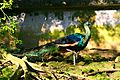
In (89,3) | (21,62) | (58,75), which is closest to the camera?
(21,62)

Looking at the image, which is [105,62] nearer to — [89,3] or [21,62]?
[89,3]

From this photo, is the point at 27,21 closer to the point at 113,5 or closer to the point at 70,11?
the point at 70,11

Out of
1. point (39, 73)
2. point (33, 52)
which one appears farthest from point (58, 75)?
point (33, 52)

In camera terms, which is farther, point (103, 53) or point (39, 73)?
point (103, 53)

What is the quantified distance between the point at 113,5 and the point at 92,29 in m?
1.20

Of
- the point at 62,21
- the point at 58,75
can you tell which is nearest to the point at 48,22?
the point at 62,21

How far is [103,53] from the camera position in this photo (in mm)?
13406

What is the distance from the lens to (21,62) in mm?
7738

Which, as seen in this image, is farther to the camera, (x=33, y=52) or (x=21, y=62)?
(x=33, y=52)

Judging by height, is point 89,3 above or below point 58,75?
above

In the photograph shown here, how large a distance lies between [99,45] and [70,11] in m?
1.69

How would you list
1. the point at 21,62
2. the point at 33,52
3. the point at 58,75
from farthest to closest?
the point at 33,52
the point at 58,75
the point at 21,62

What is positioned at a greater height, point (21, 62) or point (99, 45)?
point (21, 62)

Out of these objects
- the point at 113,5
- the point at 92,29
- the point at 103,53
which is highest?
the point at 113,5
